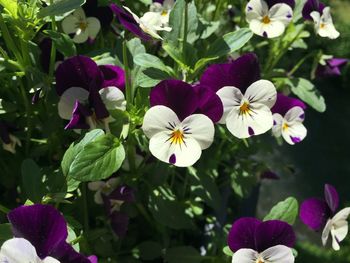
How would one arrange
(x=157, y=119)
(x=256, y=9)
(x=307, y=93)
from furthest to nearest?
1. (x=307, y=93)
2. (x=256, y=9)
3. (x=157, y=119)

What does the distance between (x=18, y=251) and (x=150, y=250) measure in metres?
0.44

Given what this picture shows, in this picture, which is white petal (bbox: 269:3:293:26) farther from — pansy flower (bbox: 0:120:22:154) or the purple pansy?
pansy flower (bbox: 0:120:22:154)

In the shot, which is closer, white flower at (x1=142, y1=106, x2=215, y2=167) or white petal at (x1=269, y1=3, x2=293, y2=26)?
white flower at (x1=142, y1=106, x2=215, y2=167)

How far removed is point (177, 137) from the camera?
2.10 ft

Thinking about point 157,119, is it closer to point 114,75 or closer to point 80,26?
point 114,75

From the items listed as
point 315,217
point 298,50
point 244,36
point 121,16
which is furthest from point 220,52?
point 298,50

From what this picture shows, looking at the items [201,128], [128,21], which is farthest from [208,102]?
[128,21]

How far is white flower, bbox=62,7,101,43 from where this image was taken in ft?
2.65

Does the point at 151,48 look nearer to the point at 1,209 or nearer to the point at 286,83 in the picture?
the point at 286,83

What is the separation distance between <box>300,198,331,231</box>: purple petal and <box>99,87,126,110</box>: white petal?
32cm

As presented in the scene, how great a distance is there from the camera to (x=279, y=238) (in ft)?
2.13

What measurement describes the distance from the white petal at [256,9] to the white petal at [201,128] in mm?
291

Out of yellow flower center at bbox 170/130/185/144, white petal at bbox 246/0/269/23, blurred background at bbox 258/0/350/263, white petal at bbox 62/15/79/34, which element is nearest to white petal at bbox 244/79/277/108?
yellow flower center at bbox 170/130/185/144

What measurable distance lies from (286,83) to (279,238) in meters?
0.44
